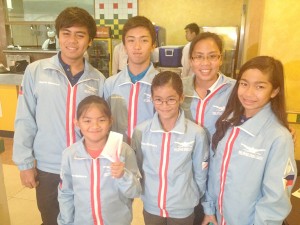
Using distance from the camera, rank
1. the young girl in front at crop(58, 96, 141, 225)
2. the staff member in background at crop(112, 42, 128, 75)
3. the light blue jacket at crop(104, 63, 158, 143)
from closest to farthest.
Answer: the young girl in front at crop(58, 96, 141, 225), the light blue jacket at crop(104, 63, 158, 143), the staff member in background at crop(112, 42, 128, 75)

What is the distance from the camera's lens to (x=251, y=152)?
1.32 metres

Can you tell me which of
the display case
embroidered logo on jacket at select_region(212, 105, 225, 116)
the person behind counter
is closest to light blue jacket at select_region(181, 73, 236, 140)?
embroidered logo on jacket at select_region(212, 105, 225, 116)

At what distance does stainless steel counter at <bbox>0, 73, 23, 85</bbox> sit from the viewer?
3.91m

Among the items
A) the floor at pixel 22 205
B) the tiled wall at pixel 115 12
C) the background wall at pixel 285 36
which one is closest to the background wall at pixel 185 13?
the tiled wall at pixel 115 12

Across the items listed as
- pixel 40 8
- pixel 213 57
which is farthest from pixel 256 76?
pixel 40 8

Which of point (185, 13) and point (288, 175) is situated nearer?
point (288, 175)

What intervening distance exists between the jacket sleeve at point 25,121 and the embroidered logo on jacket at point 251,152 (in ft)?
3.87

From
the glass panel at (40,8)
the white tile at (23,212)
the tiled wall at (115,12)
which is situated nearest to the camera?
the white tile at (23,212)

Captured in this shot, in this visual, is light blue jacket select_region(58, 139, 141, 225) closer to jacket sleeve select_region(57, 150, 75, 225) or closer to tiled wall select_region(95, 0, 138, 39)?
jacket sleeve select_region(57, 150, 75, 225)

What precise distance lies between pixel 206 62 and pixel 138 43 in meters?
0.41

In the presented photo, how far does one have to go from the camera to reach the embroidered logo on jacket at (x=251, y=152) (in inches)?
51.1

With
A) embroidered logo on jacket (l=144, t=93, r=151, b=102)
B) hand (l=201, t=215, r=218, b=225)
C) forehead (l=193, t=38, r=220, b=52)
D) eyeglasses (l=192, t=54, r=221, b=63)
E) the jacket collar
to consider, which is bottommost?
hand (l=201, t=215, r=218, b=225)

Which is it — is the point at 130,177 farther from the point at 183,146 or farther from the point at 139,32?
the point at 139,32

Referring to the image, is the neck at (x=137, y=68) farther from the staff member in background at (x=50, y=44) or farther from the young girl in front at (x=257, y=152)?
the staff member in background at (x=50, y=44)
